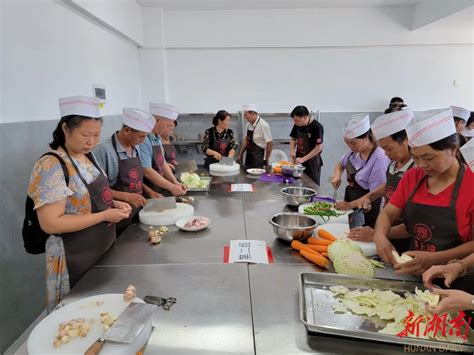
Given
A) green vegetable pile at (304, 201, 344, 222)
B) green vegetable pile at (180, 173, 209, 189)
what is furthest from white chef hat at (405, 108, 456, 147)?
green vegetable pile at (180, 173, 209, 189)

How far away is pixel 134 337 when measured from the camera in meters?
0.95

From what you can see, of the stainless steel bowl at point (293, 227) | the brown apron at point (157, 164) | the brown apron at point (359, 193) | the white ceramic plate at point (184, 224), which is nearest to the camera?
the stainless steel bowl at point (293, 227)

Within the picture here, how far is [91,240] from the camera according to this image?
65.9 inches

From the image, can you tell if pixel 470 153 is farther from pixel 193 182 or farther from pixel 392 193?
pixel 193 182

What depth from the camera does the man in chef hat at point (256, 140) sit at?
486 centimetres

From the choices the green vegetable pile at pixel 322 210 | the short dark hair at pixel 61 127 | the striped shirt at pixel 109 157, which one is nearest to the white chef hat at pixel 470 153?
the green vegetable pile at pixel 322 210

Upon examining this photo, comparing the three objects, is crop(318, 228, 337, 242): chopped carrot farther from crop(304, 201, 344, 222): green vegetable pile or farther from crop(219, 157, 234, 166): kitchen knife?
crop(219, 157, 234, 166): kitchen knife

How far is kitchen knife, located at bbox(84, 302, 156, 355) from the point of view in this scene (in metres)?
0.93

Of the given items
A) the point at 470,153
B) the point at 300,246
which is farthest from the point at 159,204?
the point at 470,153

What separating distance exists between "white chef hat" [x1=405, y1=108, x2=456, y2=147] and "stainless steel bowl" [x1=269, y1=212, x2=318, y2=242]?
2.37 ft

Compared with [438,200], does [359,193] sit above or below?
below

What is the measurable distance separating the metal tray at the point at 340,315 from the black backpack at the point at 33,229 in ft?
4.19

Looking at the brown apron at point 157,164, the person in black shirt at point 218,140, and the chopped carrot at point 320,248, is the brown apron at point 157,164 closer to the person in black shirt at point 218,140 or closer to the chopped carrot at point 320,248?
the person in black shirt at point 218,140

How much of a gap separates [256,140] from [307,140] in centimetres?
80
